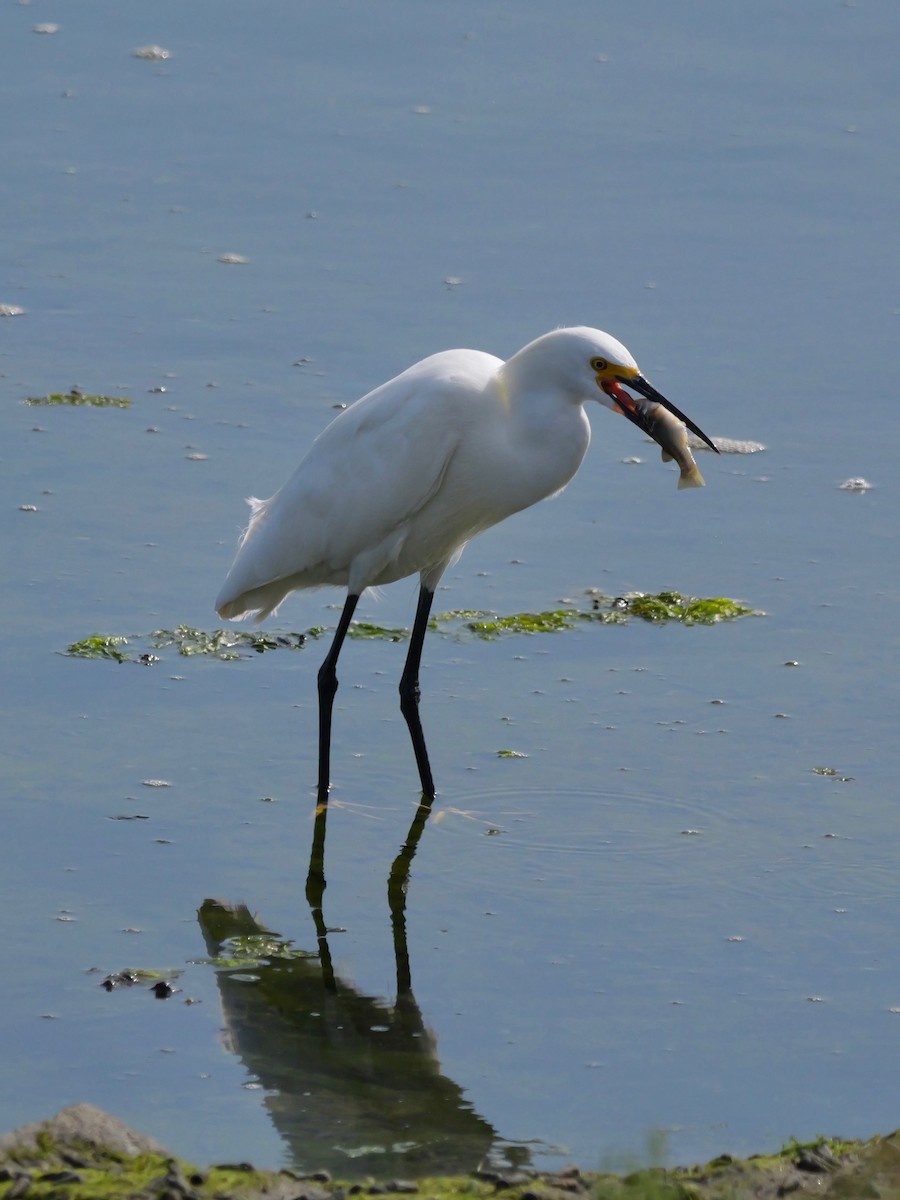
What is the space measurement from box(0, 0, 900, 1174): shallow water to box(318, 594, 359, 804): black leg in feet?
0.36

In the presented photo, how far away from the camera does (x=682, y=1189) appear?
3.98 metres

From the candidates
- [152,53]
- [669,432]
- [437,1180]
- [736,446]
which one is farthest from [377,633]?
[152,53]

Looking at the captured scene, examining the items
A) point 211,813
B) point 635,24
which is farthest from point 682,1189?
point 635,24

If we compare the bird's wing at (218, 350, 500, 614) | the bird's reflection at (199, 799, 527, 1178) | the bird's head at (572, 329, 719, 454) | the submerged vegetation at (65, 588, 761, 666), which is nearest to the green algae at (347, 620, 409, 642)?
the submerged vegetation at (65, 588, 761, 666)

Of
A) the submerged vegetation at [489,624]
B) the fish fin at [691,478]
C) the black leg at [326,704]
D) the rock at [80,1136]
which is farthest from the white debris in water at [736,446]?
the rock at [80,1136]

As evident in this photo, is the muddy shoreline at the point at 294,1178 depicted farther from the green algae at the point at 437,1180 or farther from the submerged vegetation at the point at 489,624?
the submerged vegetation at the point at 489,624

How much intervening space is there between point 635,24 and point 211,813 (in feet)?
30.5

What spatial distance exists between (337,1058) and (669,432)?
7.11 ft

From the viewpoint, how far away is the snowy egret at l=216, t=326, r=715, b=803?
19.9ft

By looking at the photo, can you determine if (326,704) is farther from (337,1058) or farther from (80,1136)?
(80,1136)

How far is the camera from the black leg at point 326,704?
619 cm

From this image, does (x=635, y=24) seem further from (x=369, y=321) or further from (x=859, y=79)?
(x=369, y=321)

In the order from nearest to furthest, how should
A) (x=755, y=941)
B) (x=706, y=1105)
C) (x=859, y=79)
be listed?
(x=706, y=1105) < (x=755, y=941) < (x=859, y=79)

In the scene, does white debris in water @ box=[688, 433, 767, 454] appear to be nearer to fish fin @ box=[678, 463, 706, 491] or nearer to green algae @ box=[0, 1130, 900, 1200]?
fish fin @ box=[678, 463, 706, 491]
